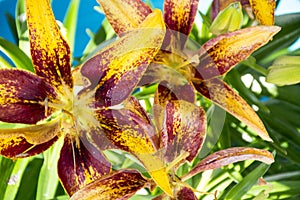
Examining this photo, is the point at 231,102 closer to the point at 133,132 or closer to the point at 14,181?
the point at 133,132

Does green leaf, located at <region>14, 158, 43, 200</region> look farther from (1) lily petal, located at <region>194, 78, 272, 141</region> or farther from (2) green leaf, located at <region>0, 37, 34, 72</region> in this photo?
(1) lily petal, located at <region>194, 78, 272, 141</region>

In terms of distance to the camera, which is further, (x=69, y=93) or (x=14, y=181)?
(x=14, y=181)

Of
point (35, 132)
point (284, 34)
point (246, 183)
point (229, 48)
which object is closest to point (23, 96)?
point (35, 132)

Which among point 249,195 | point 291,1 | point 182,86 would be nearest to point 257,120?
point 182,86

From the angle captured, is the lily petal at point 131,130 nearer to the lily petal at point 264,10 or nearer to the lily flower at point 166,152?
the lily flower at point 166,152

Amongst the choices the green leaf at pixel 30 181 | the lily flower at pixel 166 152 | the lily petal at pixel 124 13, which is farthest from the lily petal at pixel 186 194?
the green leaf at pixel 30 181

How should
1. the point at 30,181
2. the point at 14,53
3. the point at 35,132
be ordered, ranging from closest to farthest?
the point at 35,132
the point at 14,53
the point at 30,181

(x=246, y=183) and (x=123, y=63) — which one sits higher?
(x=123, y=63)

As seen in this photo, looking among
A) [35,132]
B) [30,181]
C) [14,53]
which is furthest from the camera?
[30,181]
